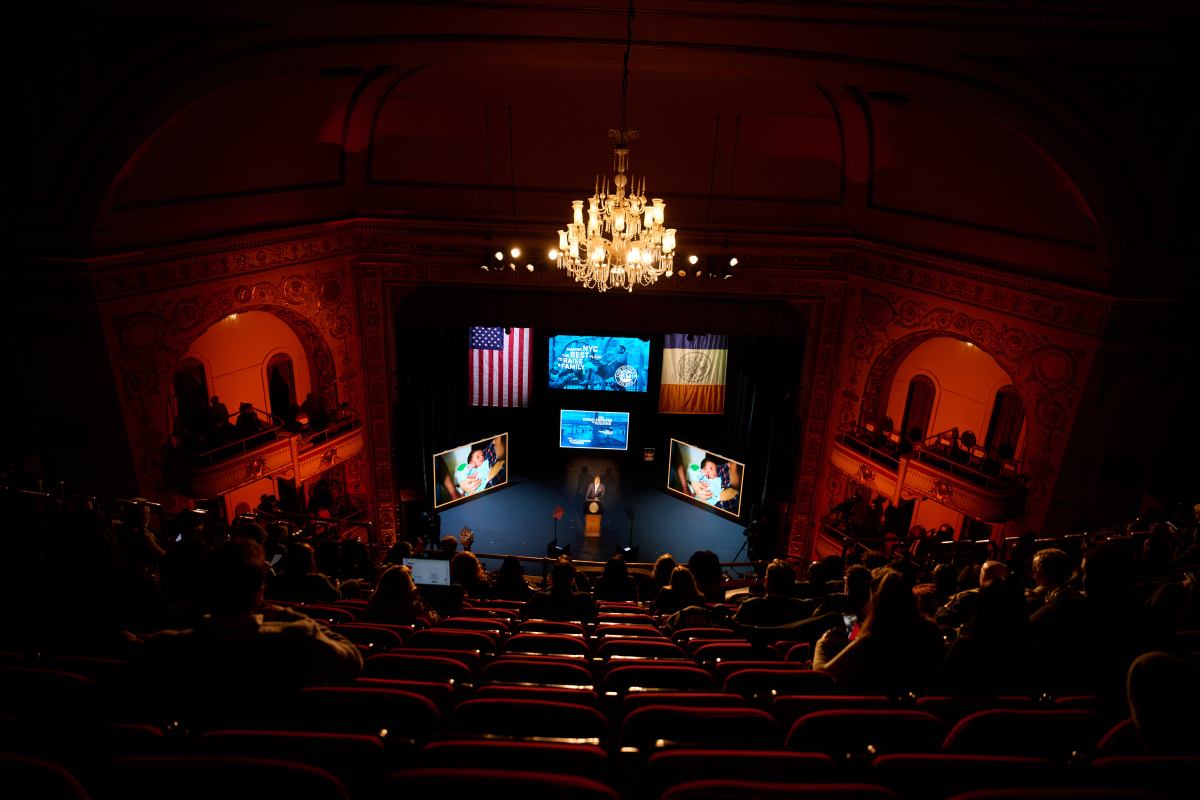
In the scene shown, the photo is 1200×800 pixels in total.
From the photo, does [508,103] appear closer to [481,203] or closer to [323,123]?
[481,203]

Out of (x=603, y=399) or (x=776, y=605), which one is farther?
(x=603, y=399)

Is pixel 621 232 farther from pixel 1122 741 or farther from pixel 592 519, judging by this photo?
pixel 592 519

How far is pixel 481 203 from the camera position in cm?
1145

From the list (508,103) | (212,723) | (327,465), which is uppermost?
(508,103)

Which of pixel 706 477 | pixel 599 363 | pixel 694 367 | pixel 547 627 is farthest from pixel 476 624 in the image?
pixel 694 367

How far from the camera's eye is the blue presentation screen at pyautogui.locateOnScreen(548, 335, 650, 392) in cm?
1488

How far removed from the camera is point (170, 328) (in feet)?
31.2

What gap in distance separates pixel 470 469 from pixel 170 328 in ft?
20.3

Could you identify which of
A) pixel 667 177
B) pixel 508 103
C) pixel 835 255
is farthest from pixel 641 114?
pixel 835 255

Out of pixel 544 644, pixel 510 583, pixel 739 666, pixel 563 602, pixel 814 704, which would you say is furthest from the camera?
pixel 510 583

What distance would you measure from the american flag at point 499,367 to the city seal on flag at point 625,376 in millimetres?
1937

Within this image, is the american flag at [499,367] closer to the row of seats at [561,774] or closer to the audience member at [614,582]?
the audience member at [614,582]

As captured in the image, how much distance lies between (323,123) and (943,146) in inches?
339

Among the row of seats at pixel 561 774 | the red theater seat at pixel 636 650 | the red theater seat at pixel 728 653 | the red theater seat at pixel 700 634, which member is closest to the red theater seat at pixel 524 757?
the row of seats at pixel 561 774
